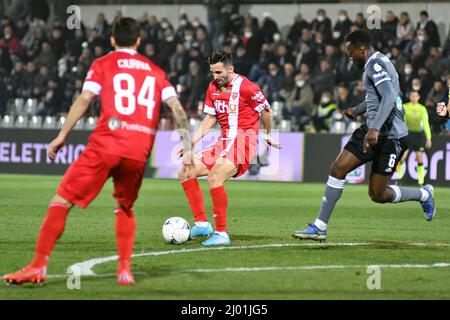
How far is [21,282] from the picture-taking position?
7.34 meters

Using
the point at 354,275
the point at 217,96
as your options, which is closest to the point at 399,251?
the point at 354,275

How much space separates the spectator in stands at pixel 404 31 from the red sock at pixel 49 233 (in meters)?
17.6

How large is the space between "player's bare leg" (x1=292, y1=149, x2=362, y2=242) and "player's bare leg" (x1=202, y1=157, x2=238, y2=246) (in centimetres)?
85

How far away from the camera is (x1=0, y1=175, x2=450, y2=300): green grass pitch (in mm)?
7316

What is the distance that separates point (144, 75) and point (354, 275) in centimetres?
242

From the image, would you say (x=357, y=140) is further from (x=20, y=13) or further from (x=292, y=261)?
(x=20, y=13)

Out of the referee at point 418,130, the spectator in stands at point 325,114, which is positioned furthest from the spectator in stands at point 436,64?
the spectator in stands at point 325,114

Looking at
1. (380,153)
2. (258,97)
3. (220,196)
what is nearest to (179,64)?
(258,97)

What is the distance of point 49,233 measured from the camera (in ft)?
24.3

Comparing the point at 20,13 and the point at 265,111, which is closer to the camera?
the point at 265,111

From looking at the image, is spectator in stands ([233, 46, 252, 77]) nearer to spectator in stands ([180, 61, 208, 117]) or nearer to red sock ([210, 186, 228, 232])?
spectator in stands ([180, 61, 208, 117])

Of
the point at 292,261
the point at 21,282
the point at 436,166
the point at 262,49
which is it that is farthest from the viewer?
the point at 262,49

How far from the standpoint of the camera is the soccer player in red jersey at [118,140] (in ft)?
24.4

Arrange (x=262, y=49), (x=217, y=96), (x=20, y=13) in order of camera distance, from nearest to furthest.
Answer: (x=217, y=96)
(x=262, y=49)
(x=20, y=13)
